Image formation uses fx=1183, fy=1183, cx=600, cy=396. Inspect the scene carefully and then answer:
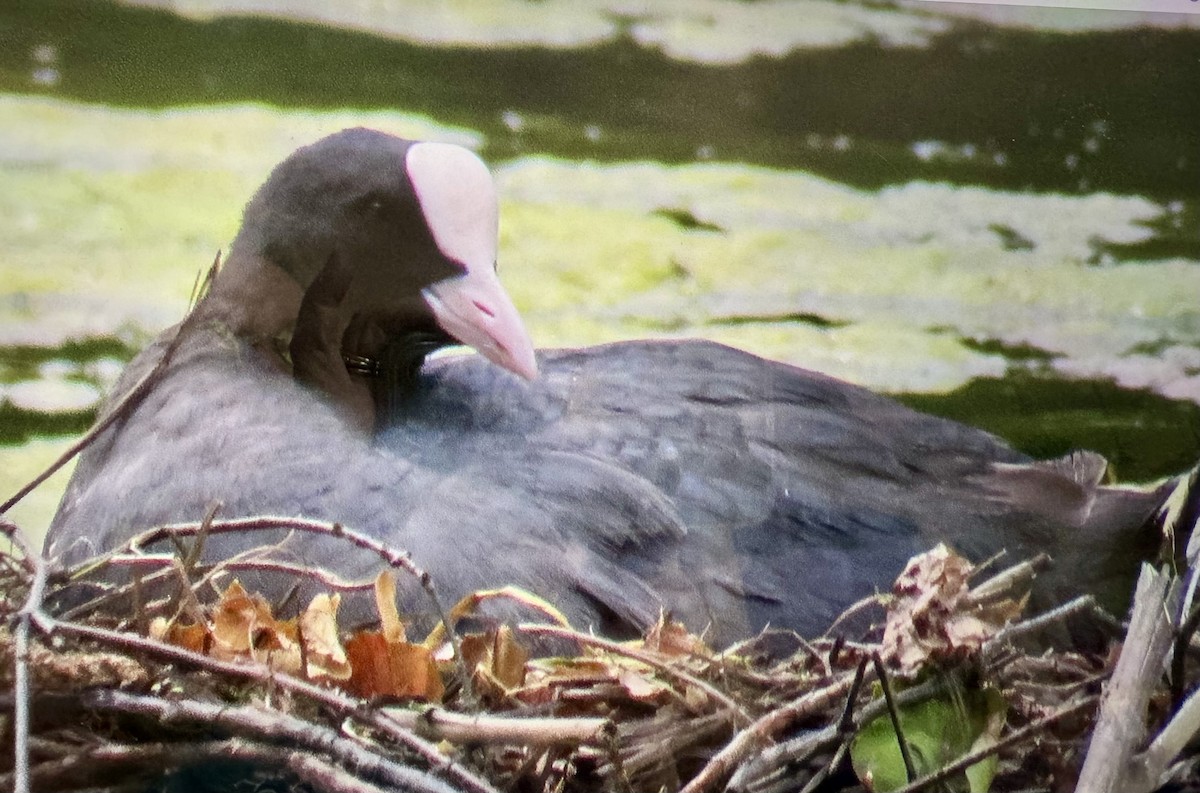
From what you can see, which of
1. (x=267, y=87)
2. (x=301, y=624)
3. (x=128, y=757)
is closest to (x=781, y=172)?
(x=267, y=87)

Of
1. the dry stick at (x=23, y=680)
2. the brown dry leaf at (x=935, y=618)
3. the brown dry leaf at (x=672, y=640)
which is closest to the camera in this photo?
the dry stick at (x=23, y=680)

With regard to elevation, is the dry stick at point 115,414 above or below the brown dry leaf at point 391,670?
above

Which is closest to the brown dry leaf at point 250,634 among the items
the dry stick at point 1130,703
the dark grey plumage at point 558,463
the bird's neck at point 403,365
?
the dark grey plumage at point 558,463

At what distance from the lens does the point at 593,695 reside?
72 cm

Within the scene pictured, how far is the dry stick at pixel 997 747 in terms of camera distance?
2.08 feet

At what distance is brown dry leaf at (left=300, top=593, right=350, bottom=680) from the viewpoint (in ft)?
2.37

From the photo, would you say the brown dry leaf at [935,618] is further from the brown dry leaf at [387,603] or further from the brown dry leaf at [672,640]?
the brown dry leaf at [387,603]

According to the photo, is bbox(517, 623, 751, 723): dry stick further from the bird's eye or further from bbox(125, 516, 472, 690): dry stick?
the bird's eye

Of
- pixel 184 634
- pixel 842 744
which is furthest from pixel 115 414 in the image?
pixel 842 744

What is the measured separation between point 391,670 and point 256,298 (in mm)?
361

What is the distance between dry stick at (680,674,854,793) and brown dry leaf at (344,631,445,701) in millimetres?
172

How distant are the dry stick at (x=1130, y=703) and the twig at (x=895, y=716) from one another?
9 centimetres

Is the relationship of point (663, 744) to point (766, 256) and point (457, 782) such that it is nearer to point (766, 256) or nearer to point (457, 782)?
point (457, 782)

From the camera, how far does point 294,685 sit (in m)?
0.65
